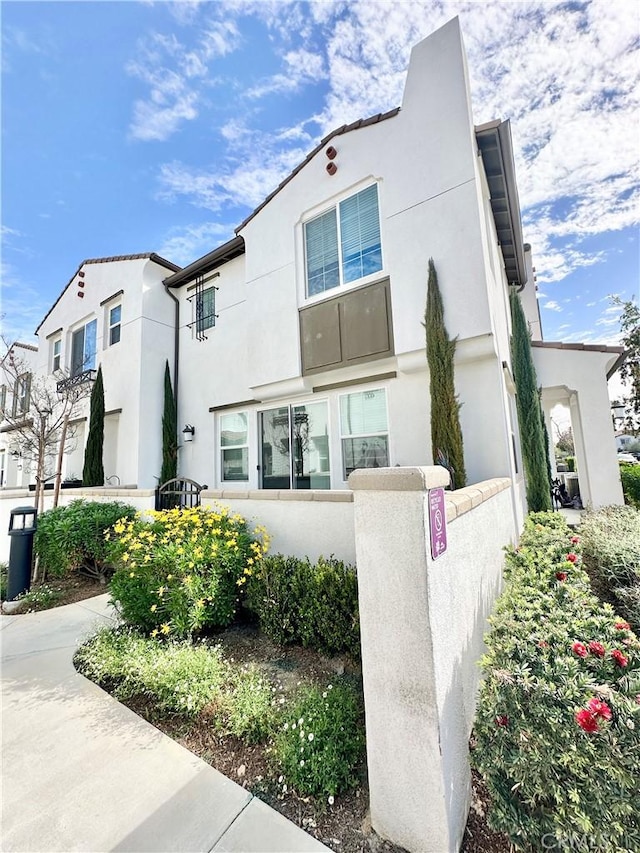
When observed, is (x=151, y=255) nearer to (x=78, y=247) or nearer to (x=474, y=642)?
(x=78, y=247)

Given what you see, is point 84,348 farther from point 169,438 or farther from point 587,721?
point 587,721

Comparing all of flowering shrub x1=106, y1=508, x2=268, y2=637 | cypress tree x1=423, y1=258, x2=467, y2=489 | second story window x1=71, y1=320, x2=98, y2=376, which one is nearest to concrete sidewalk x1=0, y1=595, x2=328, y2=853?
flowering shrub x1=106, y1=508, x2=268, y2=637

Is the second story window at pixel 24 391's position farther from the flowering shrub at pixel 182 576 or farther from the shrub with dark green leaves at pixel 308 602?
the shrub with dark green leaves at pixel 308 602

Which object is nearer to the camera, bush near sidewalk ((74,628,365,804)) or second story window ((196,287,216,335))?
bush near sidewalk ((74,628,365,804))

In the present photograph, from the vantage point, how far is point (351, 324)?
7152mm

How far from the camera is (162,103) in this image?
8.37 meters

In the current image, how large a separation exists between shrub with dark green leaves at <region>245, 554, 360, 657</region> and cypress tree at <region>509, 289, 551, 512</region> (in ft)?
24.2

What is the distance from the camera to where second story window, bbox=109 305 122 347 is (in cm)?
1195

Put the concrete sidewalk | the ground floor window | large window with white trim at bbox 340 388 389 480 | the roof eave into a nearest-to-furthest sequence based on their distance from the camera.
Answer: the concrete sidewalk, the roof eave, large window with white trim at bbox 340 388 389 480, the ground floor window

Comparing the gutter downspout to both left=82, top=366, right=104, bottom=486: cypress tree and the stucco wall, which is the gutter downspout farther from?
the stucco wall

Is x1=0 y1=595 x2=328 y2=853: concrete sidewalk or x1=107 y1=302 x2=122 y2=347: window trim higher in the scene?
x1=107 y1=302 x2=122 y2=347: window trim

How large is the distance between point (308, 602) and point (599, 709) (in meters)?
2.72

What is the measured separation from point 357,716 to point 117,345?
39.3 feet

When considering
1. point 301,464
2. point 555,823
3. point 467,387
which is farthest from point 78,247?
point 555,823
